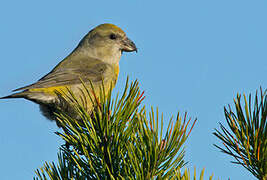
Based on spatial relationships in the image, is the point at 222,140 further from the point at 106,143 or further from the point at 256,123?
the point at 106,143

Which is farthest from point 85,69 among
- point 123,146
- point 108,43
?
point 123,146

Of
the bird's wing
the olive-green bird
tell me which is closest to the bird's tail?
the olive-green bird

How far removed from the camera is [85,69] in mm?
5312

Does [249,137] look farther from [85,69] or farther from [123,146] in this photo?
[85,69]

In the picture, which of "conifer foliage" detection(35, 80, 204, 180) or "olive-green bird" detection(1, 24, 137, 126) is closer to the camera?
"conifer foliage" detection(35, 80, 204, 180)

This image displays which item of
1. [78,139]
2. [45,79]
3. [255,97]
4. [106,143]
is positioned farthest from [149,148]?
[45,79]

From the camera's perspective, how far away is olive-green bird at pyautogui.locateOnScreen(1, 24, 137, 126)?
4.21 metres

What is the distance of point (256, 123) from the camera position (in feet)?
6.75

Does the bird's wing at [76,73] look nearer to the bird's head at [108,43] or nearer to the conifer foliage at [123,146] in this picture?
the bird's head at [108,43]

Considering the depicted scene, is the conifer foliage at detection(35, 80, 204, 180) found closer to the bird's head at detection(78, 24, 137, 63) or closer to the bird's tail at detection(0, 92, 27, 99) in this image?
the bird's tail at detection(0, 92, 27, 99)

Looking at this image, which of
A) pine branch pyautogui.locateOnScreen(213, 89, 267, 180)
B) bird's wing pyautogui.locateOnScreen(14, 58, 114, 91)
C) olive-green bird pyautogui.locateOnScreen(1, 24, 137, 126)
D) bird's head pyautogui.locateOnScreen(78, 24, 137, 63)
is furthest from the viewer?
bird's head pyautogui.locateOnScreen(78, 24, 137, 63)

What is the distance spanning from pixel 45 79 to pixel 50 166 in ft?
7.79

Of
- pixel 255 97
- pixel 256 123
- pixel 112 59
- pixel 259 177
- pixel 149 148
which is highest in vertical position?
pixel 112 59

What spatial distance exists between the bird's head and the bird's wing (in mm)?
251
